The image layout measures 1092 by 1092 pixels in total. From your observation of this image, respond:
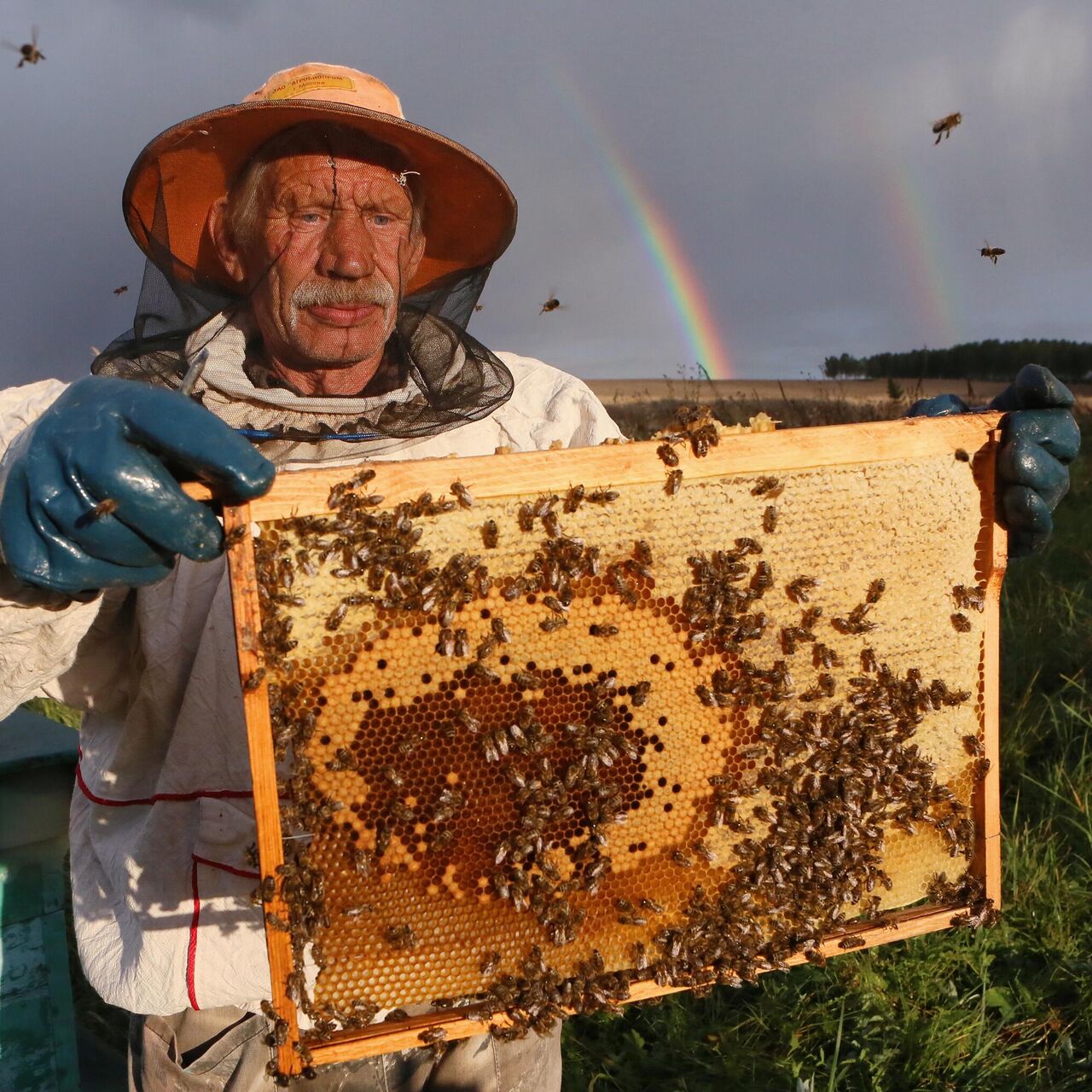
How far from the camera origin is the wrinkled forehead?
3936 millimetres

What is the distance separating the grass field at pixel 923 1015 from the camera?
4148 millimetres

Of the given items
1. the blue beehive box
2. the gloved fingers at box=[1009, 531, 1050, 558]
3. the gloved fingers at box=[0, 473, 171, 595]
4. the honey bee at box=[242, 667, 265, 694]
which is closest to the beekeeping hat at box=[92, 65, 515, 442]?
the gloved fingers at box=[0, 473, 171, 595]

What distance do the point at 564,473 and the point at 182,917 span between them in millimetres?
2383

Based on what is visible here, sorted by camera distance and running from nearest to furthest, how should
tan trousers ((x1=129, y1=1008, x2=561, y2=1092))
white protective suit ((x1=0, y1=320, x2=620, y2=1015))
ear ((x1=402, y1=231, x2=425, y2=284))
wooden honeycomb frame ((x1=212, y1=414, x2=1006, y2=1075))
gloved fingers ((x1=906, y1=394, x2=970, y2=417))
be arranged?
wooden honeycomb frame ((x1=212, y1=414, x2=1006, y2=1075))
white protective suit ((x1=0, y1=320, x2=620, y2=1015))
tan trousers ((x1=129, y1=1008, x2=561, y2=1092))
gloved fingers ((x1=906, y1=394, x2=970, y2=417))
ear ((x1=402, y1=231, x2=425, y2=284))

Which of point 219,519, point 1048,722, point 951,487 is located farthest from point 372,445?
point 1048,722

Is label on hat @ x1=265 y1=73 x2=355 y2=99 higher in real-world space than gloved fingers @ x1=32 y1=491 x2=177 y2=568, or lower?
higher

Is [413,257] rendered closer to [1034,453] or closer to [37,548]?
[37,548]

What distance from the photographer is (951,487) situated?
10.4ft

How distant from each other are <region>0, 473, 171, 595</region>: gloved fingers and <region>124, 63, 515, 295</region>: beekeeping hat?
173 centimetres

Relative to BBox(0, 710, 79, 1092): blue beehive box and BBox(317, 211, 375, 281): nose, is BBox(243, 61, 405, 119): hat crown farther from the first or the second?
BBox(0, 710, 79, 1092): blue beehive box

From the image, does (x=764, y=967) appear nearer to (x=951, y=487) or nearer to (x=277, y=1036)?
(x=277, y=1036)

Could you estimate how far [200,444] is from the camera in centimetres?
240

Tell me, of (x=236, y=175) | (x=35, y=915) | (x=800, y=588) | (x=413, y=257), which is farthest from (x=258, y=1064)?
(x=236, y=175)

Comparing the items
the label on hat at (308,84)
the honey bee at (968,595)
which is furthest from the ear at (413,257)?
the honey bee at (968,595)
